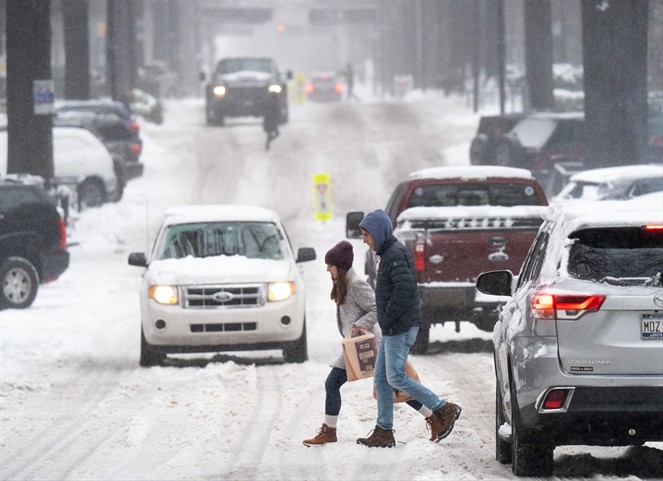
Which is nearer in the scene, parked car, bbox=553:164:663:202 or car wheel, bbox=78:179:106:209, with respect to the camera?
parked car, bbox=553:164:663:202

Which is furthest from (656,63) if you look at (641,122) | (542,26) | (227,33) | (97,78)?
(227,33)

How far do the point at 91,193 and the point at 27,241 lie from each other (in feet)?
44.6

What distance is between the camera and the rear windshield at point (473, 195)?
17359mm

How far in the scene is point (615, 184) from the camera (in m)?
24.9

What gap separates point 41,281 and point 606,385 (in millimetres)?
14119

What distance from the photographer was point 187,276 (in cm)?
1617

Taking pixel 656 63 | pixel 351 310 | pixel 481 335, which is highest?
pixel 656 63

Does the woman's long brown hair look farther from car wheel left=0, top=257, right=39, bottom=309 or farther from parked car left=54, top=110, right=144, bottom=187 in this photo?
parked car left=54, top=110, right=144, bottom=187

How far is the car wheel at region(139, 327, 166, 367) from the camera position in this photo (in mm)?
16188

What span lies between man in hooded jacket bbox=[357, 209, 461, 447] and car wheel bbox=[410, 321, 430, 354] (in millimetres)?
5755

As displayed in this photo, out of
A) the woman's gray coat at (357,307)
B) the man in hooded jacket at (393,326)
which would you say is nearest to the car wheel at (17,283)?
the woman's gray coat at (357,307)

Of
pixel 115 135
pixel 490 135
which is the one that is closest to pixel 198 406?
pixel 490 135

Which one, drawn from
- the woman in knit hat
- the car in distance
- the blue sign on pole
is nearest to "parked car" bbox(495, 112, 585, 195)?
the blue sign on pole

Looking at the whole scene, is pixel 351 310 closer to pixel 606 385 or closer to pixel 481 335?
pixel 606 385
